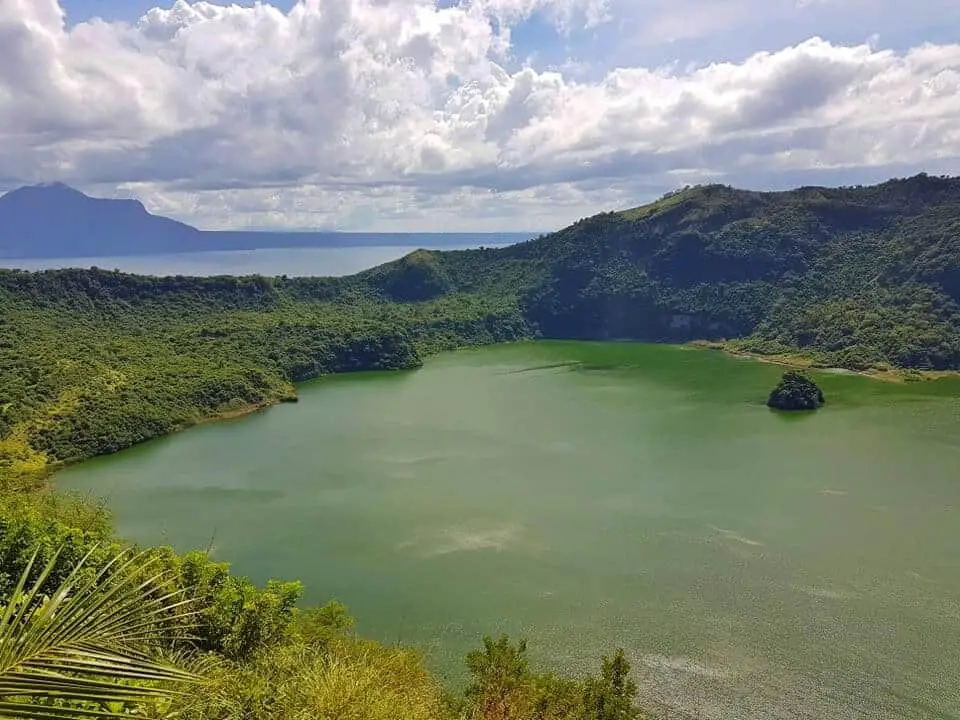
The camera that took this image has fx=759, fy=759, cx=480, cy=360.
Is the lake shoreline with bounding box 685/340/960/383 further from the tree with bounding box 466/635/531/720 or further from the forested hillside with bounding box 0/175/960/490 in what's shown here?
the tree with bounding box 466/635/531/720

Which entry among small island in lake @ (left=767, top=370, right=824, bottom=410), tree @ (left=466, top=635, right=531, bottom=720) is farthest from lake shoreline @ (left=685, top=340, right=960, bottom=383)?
tree @ (left=466, top=635, right=531, bottom=720)

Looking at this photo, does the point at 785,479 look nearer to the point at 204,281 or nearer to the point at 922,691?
the point at 922,691

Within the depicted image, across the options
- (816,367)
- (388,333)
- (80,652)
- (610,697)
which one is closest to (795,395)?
(816,367)

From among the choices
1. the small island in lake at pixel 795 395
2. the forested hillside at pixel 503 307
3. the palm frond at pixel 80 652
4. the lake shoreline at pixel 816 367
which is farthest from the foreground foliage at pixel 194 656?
the lake shoreline at pixel 816 367

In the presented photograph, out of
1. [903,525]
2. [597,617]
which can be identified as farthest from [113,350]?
[903,525]

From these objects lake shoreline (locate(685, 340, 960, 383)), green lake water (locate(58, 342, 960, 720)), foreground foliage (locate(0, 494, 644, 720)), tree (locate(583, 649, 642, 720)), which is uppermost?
foreground foliage (locate(0, 494, 644, 720))

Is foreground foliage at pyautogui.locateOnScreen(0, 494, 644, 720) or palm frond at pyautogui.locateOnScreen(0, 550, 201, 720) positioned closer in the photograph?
palm frond at pyautogui.locateOnScreen(0, 550, 201, 720)
